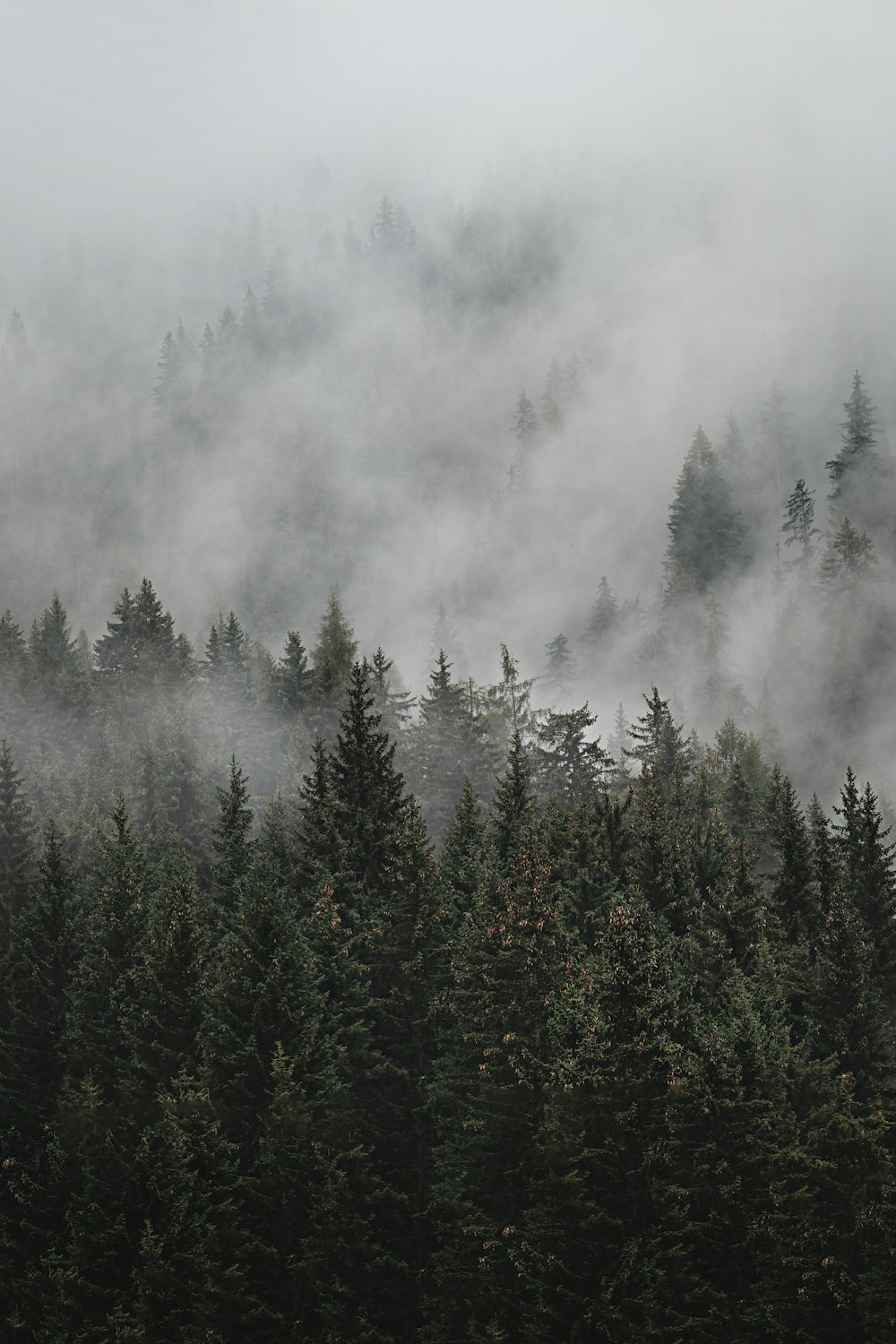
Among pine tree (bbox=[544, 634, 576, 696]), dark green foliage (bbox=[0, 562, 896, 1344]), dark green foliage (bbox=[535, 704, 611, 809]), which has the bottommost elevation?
dark green foliage (bbox=[0, 562, 896, 1344])

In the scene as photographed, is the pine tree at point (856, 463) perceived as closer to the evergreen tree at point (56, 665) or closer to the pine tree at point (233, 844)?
the evergreen tree at point (56, 665)

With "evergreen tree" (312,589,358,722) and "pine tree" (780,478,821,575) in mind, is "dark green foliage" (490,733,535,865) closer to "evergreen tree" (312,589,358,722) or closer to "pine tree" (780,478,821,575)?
"evergreen tree" (312,589,358,722)

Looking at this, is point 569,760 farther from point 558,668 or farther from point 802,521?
point 802,521

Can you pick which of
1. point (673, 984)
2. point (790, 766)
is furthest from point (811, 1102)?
point (790, 766)

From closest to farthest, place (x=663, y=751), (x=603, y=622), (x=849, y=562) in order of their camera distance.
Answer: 1. (x=663, y=751)
2. (x=849, y=562)
3. (x=603, y=622)

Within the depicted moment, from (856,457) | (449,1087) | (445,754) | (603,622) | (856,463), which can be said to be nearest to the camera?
(449,1087)

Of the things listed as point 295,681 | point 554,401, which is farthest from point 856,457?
point 554,401

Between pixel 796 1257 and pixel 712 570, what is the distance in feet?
303

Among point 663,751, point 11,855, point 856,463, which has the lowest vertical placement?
point 11,855

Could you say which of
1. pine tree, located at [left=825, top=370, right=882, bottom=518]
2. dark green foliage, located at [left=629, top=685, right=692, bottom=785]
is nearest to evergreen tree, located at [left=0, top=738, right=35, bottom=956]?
dark green foliage, located at [left=629, top=685, right=692, bottom=785]

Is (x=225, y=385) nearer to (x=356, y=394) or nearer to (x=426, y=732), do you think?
(x=356, y=394)

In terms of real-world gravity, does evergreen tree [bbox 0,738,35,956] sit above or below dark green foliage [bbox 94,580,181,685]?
below

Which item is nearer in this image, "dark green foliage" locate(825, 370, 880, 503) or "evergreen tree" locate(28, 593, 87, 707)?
"evergreen tree" locate(28, 593, 87, 707)

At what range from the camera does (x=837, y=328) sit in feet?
561
